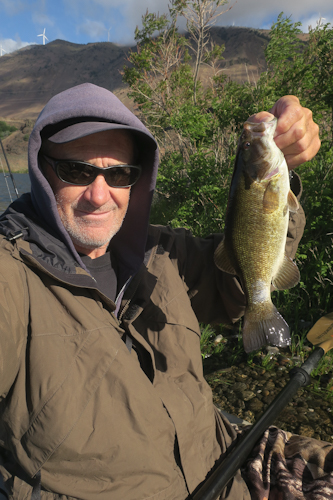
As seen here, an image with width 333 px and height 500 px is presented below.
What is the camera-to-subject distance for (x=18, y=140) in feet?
292

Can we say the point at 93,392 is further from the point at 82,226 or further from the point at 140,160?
the point at 140,160

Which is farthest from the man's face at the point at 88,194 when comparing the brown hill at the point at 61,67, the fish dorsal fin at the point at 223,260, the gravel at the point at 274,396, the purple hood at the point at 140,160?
the brown hill at the point at 61,67

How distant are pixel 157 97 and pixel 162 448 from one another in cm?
910

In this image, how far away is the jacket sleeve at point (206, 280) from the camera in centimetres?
226

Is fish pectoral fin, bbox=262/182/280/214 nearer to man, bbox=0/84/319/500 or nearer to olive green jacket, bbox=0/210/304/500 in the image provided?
man, bbox=0/84/319/500

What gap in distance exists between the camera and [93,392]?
1.47 meters

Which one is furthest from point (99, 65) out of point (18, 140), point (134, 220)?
point (134, 220)

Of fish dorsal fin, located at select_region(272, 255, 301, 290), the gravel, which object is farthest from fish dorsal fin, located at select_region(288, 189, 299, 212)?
the gravel

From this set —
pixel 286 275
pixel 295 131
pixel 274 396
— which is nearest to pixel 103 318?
pixel 286 275

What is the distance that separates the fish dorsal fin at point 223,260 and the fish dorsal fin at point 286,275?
247 millimetres

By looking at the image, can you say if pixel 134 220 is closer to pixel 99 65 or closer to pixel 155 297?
pixel 155 297

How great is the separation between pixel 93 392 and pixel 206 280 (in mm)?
1112

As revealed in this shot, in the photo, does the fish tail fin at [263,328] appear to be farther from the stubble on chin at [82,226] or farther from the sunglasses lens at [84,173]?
the sunglasses lens at [84,173]

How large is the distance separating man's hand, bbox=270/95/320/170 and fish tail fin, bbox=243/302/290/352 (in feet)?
2.67
